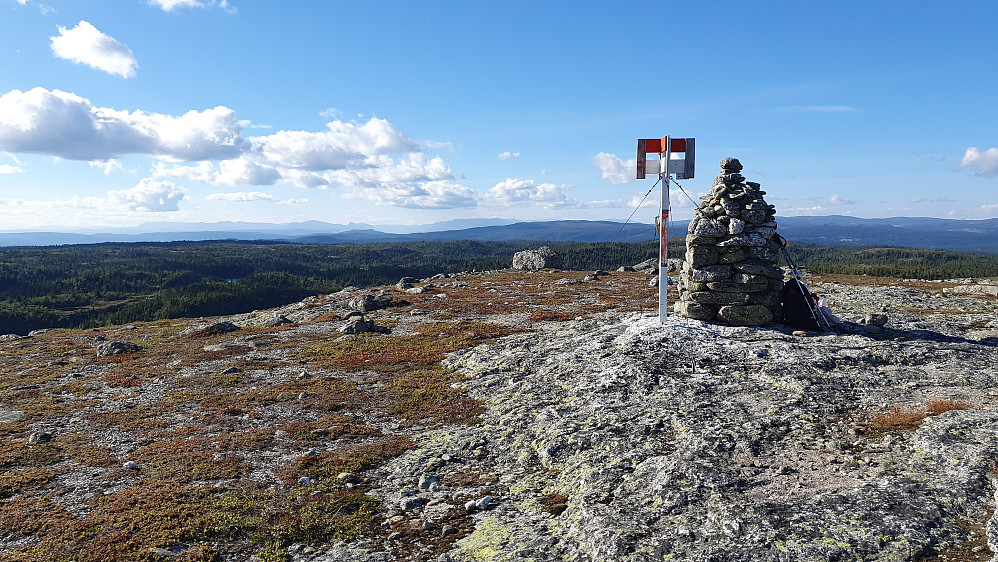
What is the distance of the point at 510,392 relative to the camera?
2056 centimetres

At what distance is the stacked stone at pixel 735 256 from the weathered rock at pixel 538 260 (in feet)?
248

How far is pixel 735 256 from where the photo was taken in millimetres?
22109

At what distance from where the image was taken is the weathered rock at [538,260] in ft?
326

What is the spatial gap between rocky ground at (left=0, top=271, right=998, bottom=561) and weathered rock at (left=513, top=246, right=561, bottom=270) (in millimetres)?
70657

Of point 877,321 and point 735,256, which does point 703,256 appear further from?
point 877,321

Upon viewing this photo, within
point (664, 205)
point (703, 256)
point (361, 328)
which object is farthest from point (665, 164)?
point (361, 328)

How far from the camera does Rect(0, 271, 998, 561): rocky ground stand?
957cm

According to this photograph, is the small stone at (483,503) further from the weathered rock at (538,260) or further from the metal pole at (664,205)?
the weathered rock at (538,260)

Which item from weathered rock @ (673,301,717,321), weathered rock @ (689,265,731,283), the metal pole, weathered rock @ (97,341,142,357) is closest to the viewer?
the metal pole

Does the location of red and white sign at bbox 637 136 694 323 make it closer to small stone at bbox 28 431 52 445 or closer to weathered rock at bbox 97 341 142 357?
small stone at bbox 28 431 52 445

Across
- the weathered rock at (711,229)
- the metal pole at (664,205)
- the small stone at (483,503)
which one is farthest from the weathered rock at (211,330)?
the weathered rock at (711,229)

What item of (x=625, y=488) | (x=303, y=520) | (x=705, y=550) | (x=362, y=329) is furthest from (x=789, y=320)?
(x=362, y=329)

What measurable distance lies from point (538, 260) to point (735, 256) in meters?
78.0

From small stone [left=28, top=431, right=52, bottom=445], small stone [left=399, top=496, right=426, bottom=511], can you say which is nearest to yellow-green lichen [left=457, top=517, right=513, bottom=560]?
small stone [left=399, top=496, right=426, bottom=511]
